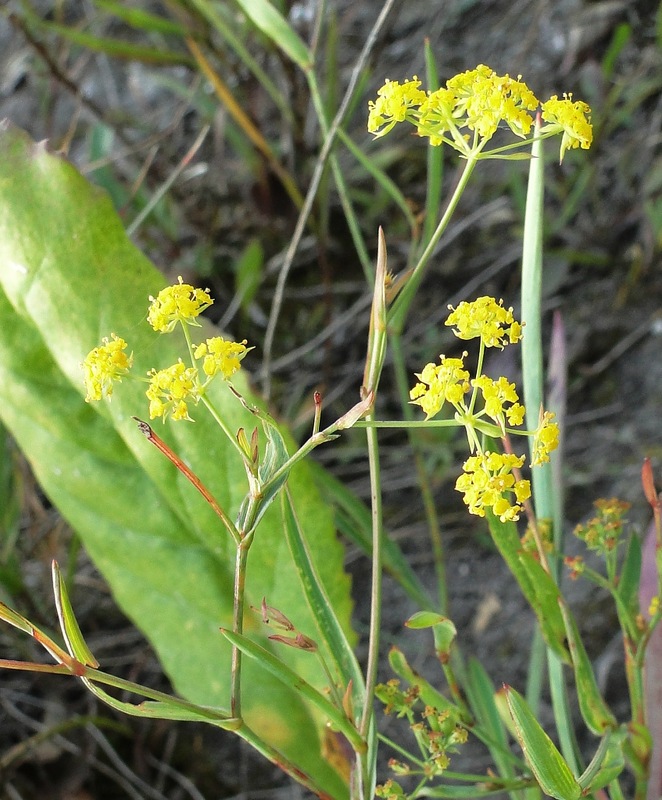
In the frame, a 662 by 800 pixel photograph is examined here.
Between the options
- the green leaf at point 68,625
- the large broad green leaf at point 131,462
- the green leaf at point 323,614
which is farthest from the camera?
the large broad green leaf at point 131,462

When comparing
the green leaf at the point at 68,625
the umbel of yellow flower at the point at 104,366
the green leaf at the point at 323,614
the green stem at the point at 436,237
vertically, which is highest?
the umbel of yellow flower at the point at 104,366

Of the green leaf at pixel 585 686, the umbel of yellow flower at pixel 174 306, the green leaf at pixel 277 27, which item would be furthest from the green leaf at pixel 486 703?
the green leaf at pixel 277 27

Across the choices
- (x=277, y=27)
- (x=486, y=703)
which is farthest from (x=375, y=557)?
(x=277, y=27)

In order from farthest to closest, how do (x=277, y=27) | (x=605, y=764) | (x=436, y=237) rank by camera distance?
1. (x=277, y=27)
2. (x=605, y=764)
3. (x=436, y=237)

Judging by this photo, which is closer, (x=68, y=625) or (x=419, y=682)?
(x=68, y=625)

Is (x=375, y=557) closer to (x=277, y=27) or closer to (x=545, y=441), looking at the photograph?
(x=545, y=441)

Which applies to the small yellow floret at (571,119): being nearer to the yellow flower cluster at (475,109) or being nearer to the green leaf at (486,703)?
the yellow flower cluster at (475,109)

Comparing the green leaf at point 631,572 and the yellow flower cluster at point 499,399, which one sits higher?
the yellow flower cluster at point 499,399

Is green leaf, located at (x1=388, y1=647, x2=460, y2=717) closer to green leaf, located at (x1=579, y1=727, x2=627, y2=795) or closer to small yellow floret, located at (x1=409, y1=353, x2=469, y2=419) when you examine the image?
green leaf, located at (x1=579, y1=727, x2=627, y2=795)
